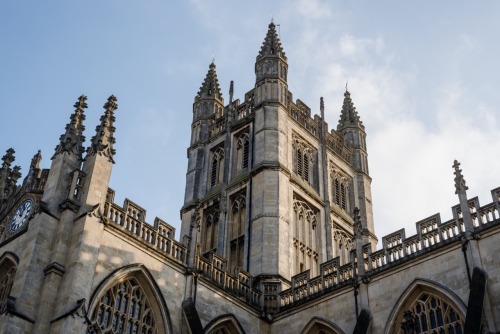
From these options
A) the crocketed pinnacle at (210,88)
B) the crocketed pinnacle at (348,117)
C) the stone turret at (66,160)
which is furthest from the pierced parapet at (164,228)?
the crocketed pinnacle at (348,117)

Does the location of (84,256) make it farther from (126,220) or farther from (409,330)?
(409,330)

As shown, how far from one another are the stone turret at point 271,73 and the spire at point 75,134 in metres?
11.8

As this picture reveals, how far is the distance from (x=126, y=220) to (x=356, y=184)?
17.9m

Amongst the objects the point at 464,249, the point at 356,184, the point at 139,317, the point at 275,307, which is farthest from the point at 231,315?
the point at 356,184

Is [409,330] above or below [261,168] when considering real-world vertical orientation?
below

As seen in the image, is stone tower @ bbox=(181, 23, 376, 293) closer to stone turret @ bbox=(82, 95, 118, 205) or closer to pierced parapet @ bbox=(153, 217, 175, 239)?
pierced parapet @ bbox=(153, 217, 175, 239)

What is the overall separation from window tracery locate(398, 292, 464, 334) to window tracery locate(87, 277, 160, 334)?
7.72 m

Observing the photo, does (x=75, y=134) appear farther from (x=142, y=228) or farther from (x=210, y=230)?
(x=210, y=230)

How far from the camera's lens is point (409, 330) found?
16.0 metres

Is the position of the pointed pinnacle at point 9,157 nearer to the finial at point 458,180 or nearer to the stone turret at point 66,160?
the stone turret at point 66,160

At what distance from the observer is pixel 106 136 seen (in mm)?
22203

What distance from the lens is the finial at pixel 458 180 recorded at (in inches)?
854

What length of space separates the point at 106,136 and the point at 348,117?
67.5 ft

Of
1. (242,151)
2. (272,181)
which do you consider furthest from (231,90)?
(272,181)
